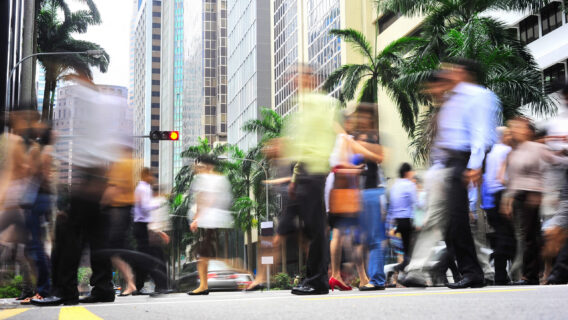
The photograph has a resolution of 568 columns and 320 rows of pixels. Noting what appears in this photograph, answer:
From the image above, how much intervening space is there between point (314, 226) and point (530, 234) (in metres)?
2.68

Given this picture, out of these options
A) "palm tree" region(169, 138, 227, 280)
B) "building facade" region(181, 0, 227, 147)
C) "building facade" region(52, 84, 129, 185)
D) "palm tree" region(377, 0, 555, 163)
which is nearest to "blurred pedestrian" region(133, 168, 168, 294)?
"building facade" region(52, 84, 129, 185)

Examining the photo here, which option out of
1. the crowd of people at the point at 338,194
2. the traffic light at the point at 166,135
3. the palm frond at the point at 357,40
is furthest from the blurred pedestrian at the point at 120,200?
the palm frond at the point at 357,40

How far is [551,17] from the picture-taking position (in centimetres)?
2956

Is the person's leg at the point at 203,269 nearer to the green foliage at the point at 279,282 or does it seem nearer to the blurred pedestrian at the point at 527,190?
the blurred pedestrian at the point at 527,190

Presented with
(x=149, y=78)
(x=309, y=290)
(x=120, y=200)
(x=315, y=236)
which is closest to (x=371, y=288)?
(x=309, y=290)

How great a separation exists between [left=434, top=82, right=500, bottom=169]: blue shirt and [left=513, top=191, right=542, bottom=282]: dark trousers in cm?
161

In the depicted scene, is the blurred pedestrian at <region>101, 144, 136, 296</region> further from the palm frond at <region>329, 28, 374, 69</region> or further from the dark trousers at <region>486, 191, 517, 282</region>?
the palm frond at <region>329, 28, 374, 69</region>

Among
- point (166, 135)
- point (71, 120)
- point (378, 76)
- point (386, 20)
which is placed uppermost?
point (386, 20)

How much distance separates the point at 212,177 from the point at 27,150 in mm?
2548

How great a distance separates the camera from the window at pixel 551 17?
2898 cm

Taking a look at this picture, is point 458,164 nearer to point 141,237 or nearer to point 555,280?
point 555,280

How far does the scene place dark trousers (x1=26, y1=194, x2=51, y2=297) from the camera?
6.46m

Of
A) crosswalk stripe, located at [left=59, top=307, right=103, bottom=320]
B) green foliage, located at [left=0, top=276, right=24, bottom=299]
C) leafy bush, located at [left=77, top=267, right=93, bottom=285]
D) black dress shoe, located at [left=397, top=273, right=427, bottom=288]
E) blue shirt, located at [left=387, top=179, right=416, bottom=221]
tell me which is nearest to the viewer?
crosswalk stripe, located at [left=59, top=307, right=103, bottom=320]

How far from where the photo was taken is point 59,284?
19.5 ft
